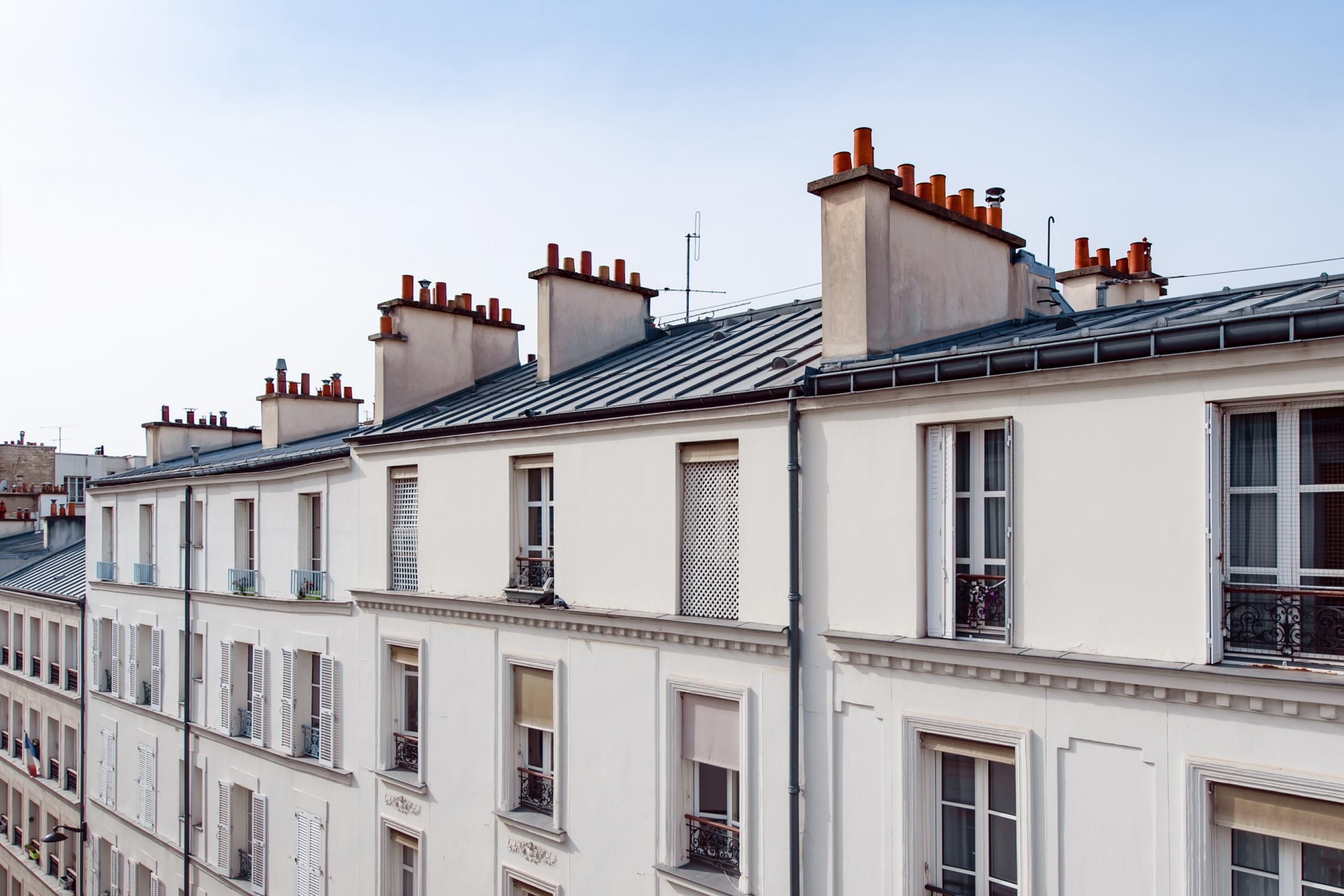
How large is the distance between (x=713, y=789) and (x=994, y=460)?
4.80m

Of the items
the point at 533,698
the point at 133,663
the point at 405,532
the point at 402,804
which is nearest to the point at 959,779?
the point at 533,698

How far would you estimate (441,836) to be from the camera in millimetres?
14016

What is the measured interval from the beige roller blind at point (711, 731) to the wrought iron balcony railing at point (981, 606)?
2836mm

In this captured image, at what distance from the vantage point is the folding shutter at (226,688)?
62.8 feet

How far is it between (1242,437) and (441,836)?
11.3 m

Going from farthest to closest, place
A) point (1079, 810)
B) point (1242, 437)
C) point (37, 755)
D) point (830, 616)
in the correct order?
point (37, 755)
point (830, 616)
point (1079, 810)
point (1242, 437)

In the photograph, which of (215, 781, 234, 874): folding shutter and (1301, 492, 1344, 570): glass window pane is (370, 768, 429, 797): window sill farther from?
(1301, 492, 1344, 570): glass window pane

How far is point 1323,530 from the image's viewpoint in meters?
6.85

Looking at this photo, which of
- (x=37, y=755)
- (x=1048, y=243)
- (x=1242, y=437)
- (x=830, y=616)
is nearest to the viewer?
(x=1242, y=437)

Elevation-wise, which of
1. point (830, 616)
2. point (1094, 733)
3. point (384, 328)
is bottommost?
point (1094, 733)

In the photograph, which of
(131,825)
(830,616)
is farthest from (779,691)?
(131,825)

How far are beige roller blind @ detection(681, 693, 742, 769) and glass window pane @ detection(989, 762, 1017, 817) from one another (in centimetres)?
267

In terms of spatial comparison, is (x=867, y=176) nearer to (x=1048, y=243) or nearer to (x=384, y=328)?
(x=1048, y=243)

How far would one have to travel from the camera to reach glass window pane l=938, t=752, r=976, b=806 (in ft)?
28.1
